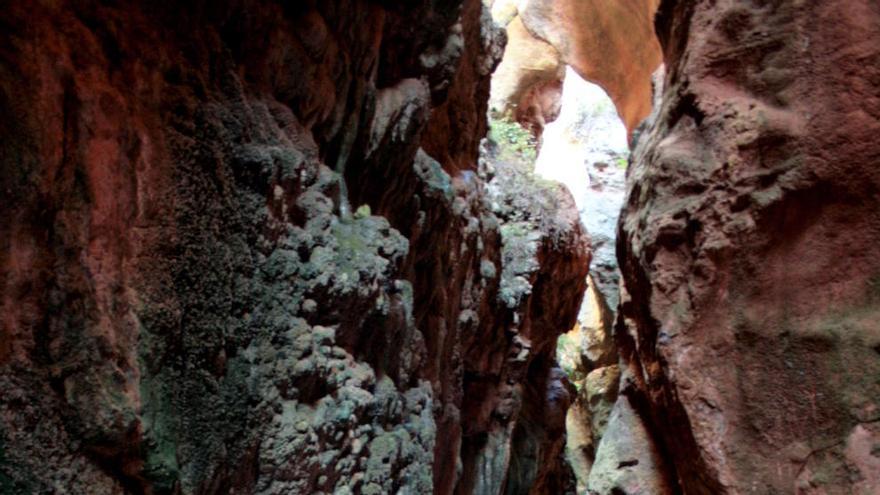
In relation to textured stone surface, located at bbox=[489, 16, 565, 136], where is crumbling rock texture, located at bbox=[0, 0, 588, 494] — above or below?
below

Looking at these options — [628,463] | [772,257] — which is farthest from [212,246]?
[772,257]

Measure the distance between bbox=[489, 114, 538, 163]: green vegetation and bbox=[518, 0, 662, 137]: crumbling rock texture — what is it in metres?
1.85

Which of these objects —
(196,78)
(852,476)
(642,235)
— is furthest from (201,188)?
(852,476)

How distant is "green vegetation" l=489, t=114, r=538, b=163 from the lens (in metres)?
11.6

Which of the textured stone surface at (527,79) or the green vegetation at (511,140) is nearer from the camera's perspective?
the green vegetation at (511,140)

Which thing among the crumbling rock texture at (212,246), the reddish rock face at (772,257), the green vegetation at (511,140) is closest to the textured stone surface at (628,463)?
the reddish rock face at (772,257)

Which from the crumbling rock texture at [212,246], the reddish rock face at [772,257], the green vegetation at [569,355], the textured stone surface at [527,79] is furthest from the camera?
the green vegetation at [569,355]

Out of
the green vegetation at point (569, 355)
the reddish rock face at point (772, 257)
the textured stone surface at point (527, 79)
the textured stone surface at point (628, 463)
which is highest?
the textured stone surface at point (527, 79)

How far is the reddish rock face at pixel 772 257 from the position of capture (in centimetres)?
301

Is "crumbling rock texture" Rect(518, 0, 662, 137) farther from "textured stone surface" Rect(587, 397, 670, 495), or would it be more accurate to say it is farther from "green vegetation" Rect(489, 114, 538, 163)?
"textured stone surface" Rect(587, 397, 670, 495)

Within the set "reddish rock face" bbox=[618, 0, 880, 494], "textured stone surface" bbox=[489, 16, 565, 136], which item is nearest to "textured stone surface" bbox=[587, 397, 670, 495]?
"reddish rock face" bbox=[618, 0, 880, 494]

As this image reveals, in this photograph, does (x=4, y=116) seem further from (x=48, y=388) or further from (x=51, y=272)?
(x=48, y=388)

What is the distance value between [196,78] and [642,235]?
2.12 m

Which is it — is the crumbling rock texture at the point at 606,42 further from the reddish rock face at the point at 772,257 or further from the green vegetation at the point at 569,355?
the reddish rock face at the point at 772,257
